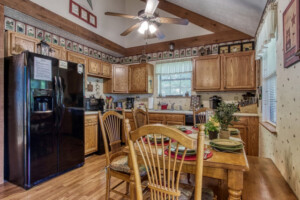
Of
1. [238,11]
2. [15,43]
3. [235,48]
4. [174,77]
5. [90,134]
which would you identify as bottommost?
[90,134]

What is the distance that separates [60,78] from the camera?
260 cm

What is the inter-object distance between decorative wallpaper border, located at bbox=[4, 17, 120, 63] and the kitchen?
15 millimetres

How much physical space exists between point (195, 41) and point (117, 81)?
229 centimetres

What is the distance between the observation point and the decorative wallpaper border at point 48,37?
2775 millimetres

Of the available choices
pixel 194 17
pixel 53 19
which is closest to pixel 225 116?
pixel 53 19

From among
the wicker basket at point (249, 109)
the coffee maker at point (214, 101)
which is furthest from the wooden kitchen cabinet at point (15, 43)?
the wicker basket at point (249, 109)

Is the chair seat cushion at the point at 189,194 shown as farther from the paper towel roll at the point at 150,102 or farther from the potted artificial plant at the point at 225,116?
the paper towel roll at the point at 150,102

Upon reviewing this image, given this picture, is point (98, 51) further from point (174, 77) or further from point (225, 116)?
point (225, 116)

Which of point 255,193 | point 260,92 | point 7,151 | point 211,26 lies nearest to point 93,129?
point 7,151

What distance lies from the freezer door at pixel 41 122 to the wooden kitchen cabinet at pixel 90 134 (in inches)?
31.7

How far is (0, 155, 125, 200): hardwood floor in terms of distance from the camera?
202cm

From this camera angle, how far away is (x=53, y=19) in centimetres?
291

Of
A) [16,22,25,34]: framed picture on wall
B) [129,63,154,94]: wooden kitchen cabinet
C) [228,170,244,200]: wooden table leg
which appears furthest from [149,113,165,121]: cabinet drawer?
[16,22,25,34]: framed picture on wall

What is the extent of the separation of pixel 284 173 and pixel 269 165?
11.8 inches
